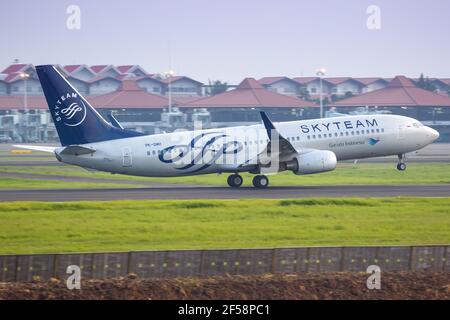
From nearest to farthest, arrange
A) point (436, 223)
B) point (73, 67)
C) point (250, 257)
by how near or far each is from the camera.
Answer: point (250, 257) < point (436, 223) < point (73, 67)

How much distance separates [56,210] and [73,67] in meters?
153

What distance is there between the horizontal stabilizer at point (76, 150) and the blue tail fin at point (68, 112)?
867mm

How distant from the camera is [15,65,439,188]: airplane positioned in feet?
178

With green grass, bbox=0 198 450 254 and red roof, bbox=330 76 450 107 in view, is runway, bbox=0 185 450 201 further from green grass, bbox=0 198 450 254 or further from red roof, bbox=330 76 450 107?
red roof, bbox=330 76 450 107

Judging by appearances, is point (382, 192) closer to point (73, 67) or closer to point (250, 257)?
point (250, 257)

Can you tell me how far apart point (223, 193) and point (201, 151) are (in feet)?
12.4

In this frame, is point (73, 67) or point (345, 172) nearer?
point (345, 172)

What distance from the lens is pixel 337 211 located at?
44469 millimetres

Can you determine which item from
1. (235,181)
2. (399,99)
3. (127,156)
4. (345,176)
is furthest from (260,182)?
(399,99)

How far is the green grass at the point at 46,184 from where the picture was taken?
6270 centimetres

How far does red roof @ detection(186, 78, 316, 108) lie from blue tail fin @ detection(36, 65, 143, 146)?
3569 inches

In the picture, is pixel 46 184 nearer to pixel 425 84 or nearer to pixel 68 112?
pixel 68 112

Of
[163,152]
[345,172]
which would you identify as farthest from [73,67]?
[163,152]

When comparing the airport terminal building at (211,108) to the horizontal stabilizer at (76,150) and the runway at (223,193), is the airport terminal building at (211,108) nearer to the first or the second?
the runway at (223,193)
